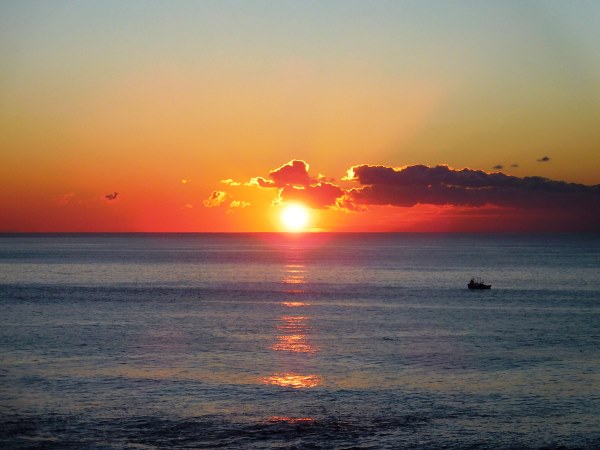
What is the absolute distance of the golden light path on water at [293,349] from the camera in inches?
1795

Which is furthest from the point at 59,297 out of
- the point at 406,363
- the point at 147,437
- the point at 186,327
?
the point at 147,437

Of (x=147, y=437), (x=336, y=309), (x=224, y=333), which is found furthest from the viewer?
(x=336, y=309)

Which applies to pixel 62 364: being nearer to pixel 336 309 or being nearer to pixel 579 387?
pixel 579 387

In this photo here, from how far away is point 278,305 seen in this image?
94125 millimetres

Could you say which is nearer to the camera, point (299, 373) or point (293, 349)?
point (299, 373)

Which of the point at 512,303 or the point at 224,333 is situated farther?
the point at 512,303

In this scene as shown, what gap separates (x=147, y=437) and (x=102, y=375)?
13.9m

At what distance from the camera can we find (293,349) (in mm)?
58000

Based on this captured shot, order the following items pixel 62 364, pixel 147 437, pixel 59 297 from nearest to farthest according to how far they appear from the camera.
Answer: pixel 147 437 < pixel 62 364 < pixel 59 297

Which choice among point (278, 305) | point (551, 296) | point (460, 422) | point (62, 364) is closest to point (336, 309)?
point (278, 305)

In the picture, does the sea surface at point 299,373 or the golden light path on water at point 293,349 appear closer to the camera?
the sea surface at point 299,373

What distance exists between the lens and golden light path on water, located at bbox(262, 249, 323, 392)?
45.6m

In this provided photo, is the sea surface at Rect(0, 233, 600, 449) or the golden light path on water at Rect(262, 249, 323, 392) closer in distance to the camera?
the sea surface at Rect(0, 233, 600, 449)

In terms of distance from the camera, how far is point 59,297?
334 feet
